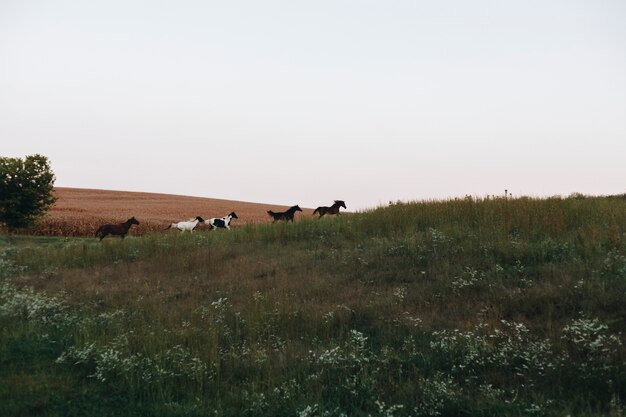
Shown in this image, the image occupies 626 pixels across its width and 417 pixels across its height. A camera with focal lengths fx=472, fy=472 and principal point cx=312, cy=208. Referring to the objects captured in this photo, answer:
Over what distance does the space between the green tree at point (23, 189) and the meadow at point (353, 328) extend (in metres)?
26.6

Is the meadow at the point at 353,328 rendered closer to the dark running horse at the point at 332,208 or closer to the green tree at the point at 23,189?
the dark running horse at the point at 332,208

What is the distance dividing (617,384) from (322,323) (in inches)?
214

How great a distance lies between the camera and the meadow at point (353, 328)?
716 cm

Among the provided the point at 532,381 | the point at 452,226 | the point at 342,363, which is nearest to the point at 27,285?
the point at 342,363

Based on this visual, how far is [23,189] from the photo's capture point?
40875mm

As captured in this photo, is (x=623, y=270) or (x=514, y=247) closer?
(x=623, y=270)

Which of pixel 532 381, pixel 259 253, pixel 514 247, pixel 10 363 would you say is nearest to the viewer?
pixel 532 381

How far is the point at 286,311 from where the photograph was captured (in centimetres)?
1100

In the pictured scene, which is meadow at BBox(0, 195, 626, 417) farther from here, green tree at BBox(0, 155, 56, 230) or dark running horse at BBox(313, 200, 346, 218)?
green tree at BBox(0, 155, 56, 230)

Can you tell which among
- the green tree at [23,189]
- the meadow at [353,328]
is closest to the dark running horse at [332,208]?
the meadow at [353,328]

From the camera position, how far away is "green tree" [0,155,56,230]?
4047 cm

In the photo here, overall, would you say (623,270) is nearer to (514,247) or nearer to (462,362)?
(514,247)

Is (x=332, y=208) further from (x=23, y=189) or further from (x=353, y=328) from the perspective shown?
(x=23, y=189)

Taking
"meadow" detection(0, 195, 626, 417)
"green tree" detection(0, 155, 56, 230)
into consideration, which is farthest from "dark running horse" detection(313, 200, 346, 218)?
"green tree" detection(0, 155, 56, 230)
